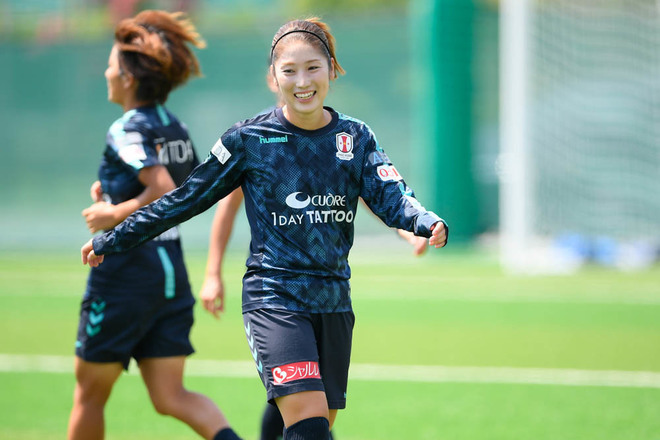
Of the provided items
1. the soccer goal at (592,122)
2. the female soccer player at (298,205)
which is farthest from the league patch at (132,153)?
the soccer goal at (592,122)

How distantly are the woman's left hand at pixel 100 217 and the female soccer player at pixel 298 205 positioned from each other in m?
0.35

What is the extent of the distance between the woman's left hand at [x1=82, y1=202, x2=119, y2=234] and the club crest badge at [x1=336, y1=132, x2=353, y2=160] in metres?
1.10

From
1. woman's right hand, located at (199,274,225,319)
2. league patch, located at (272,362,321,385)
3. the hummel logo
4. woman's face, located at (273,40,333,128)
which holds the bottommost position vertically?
league patch, located at (272,362,321,385)

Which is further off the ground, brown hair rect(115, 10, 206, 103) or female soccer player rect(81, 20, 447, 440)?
brown hair rect(115, 10, 206, 103)

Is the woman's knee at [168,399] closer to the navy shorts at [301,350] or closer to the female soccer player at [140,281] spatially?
the female soccer player at [140,281]

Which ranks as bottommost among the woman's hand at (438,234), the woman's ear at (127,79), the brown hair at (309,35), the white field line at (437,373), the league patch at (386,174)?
the white field line at (437,373)

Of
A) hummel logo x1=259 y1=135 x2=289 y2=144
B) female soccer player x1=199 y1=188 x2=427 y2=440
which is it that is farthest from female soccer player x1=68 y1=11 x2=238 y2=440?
hummel logo x1=259 y1=135 x2=289 y2=144

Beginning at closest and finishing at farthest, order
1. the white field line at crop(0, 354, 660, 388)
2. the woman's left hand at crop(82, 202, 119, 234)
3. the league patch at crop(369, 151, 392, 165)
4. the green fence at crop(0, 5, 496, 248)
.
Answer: the league patch at crop(369, 151, 392, 165) → the woman's left hand at crop(82, 202, 119, 234) → the white field line at crop(0, 354, 660, 388) → the green fence at crop(0, 5, 496, 248)

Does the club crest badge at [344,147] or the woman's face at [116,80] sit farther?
the woman's face at [116,80]

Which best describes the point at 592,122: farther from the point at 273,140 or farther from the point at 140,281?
the point at 273,140

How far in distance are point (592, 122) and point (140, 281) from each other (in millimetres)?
13596

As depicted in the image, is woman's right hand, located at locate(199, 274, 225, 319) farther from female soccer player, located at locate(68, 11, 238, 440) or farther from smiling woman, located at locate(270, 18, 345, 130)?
smiling woman, located at locate(270, 18, 345, 130)

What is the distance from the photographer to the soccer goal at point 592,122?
52.2 ft

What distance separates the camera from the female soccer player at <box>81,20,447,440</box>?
12.3 feet
